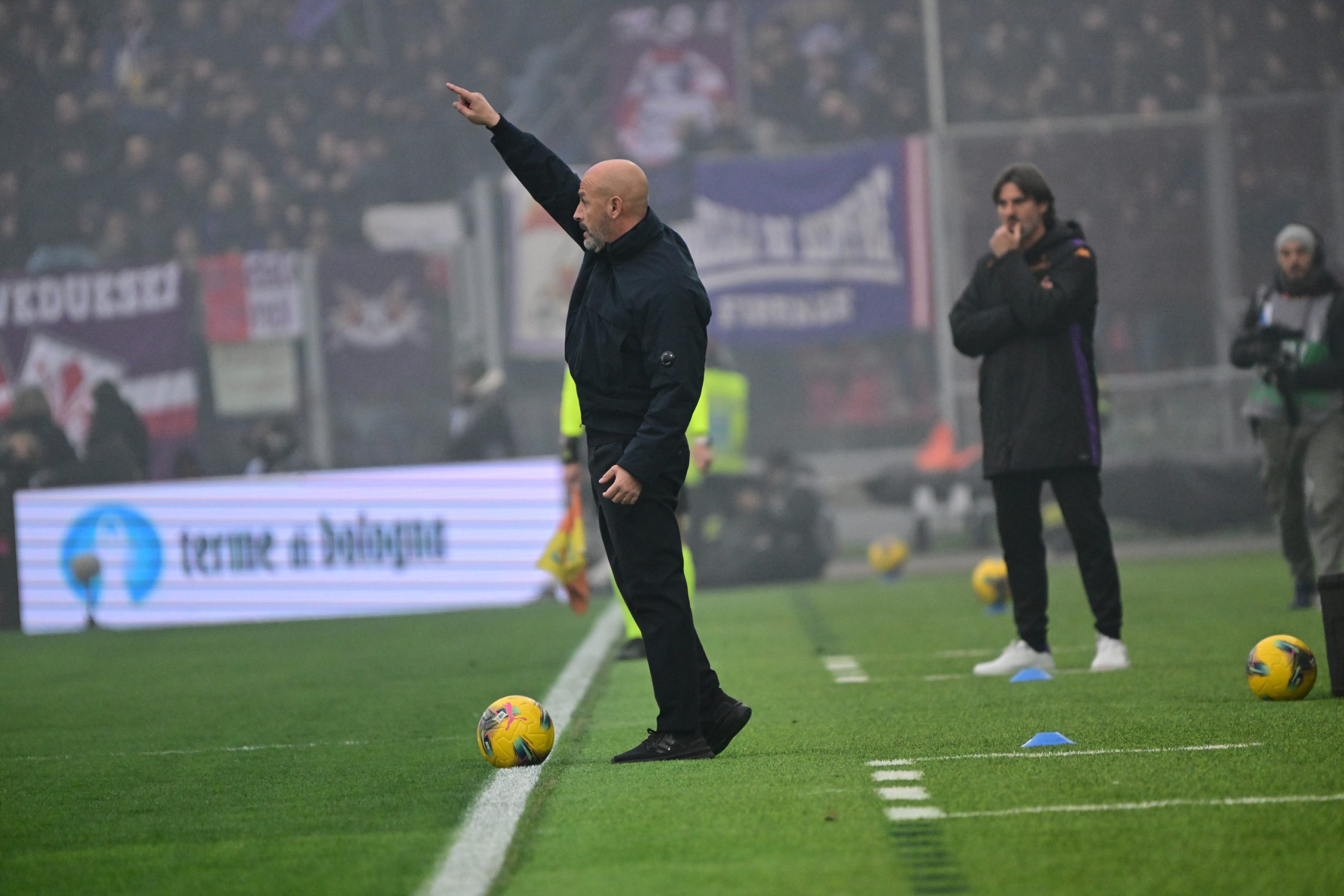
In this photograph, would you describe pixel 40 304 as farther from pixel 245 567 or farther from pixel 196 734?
pixel 196 734

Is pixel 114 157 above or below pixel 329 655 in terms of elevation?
above

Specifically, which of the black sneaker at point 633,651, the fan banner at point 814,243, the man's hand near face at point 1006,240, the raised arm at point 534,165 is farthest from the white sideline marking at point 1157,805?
the fan banner at point 814,243

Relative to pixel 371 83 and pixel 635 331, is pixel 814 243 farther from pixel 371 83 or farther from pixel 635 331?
pixel 635 331

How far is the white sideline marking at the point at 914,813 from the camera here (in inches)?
153

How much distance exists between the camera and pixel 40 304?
17203mm

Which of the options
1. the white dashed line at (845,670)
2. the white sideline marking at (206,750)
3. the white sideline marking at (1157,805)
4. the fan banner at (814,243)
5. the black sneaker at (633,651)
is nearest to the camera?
the white sideline marking at (1157,805)

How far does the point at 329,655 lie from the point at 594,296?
6033 millimetres

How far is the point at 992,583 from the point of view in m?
10.9

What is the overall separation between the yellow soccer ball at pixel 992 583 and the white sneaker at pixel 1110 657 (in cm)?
366

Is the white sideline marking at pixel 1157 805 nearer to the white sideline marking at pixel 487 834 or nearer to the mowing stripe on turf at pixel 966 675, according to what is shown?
the white sideline marking at pixel 487 834

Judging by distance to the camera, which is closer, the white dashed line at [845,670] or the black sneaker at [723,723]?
the black sneaker at [723,723]

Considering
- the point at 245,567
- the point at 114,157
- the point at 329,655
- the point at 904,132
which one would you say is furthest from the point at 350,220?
the point at 329,655

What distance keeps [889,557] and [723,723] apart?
10.2 meters

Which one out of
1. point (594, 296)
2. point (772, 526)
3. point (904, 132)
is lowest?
point (772, 526)
